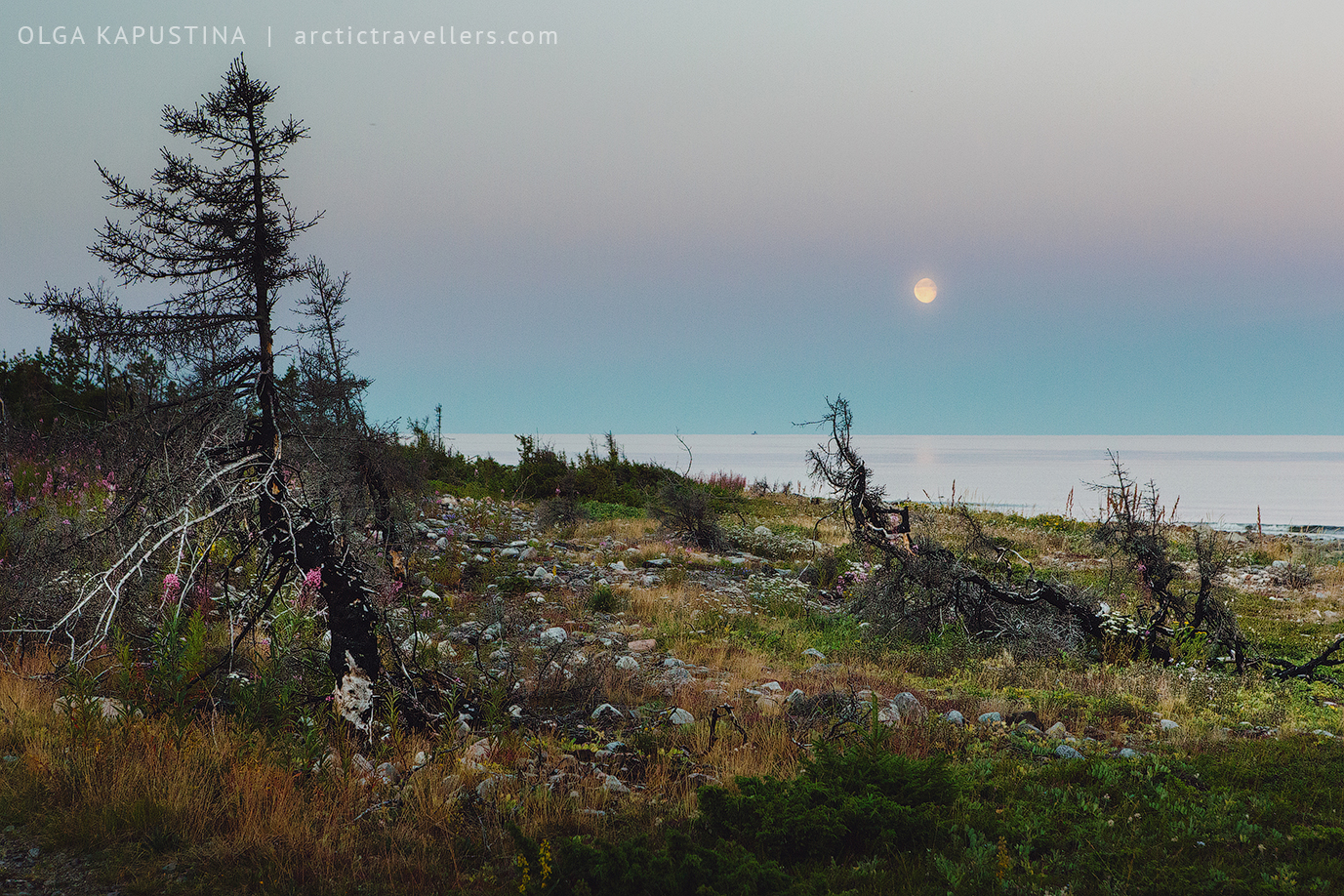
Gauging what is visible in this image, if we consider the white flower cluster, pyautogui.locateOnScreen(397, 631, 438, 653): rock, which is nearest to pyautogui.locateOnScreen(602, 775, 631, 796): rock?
pyautogui.locateOnScreen(397, 631, 438, 653): rock

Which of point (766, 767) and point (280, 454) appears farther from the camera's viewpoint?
point (280, 454)

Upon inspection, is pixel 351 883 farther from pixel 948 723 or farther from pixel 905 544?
pixel 905 544

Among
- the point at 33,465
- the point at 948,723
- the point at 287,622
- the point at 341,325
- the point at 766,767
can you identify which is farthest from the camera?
the point at 33,465

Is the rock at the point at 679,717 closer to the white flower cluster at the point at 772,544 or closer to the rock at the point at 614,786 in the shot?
Answer: the rock at the point at 614,786

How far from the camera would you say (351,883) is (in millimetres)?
3600

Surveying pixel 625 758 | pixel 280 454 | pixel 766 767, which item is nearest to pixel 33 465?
pixel 280 454

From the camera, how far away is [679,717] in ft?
19.3

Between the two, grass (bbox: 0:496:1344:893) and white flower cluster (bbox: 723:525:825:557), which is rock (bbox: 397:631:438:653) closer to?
grass (bbox: 0:496:1344:893)

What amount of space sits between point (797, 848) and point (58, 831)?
12.5 ft

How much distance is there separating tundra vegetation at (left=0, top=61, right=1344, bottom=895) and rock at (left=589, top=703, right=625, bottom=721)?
0.22 metres

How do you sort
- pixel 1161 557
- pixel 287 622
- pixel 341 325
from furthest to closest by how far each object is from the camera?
pixel 341 325 → pixel 1161 557 → pixel 287 622

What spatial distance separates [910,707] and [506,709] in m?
3.33

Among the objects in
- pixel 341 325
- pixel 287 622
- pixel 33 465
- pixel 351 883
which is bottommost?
pixel 351 883

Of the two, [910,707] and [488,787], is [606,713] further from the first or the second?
[910,707]
